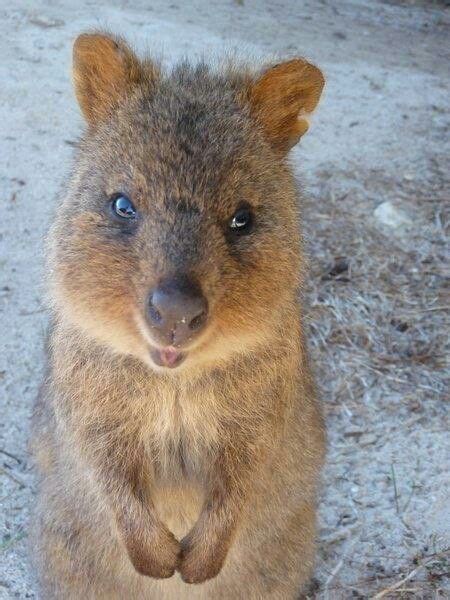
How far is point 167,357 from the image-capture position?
8.58 feet

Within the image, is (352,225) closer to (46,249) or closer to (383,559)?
(383,559)

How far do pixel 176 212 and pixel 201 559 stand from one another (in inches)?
49.7

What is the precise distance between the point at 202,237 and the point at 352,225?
3503 millimetres

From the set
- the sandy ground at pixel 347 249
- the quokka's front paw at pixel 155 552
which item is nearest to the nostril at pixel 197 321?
the quokka's front paw at pixel 155 552

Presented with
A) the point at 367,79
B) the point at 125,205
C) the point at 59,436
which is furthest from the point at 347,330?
the point at 367,79

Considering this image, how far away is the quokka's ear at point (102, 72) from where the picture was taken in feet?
10.3

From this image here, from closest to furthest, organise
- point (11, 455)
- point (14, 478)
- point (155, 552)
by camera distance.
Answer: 1. point (155, 552)
2. point (14, 478)
3. point (11, 455)

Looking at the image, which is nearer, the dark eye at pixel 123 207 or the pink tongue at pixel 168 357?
the pink tongue at pixel 168 357

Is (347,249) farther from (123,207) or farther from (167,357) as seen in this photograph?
(167,357)

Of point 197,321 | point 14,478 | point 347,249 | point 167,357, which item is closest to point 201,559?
point 167,357

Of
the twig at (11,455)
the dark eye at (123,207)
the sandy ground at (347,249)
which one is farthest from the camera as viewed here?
the twig at (11,455)

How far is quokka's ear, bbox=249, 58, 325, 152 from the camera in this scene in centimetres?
317

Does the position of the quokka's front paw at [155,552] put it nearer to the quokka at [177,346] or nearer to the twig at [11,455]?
the quokka at [177,346]

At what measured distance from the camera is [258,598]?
3.61 m
